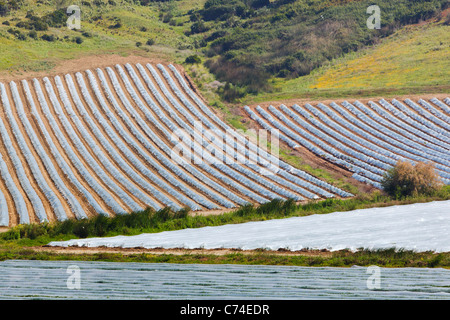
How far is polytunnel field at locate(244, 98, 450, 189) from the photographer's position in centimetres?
3531

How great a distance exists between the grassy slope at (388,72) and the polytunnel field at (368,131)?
8.22 feet

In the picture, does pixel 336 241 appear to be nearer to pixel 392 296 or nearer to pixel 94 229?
pixel 392 296

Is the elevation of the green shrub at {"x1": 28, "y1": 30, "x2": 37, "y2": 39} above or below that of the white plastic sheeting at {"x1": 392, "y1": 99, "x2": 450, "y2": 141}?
above

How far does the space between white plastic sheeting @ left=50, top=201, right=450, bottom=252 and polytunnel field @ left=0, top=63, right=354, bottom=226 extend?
599 centimetres

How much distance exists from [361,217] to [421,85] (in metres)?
25.9

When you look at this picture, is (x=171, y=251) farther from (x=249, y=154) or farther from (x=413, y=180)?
(x=249, y=154)

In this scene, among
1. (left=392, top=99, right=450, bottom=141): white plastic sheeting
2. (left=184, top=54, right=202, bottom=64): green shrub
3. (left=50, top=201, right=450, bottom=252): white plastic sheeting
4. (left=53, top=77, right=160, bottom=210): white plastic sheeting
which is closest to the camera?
(left=50, top=201, right=450, bottom=252): white plastic sheeting

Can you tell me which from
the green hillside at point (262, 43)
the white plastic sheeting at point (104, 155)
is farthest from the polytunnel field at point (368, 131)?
the white plastic sheeting at point (104, 155)

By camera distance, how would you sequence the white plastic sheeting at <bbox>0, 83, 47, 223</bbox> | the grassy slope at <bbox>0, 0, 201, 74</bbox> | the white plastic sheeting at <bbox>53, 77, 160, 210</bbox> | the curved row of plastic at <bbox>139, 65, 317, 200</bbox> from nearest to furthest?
the white plastic sheeting at <bbox>0, 83, 47, 223</bbox>, the white plastic sheeting at <bbox>53, 77, 160, 210</bbox>, the curved row of plastic at <bbox>139, 65, 317, 200</bbox>, the grassy slope at <bbox>0, 0, 201, 74</bbox>

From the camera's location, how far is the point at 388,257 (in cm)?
1805

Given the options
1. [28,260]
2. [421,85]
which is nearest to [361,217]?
[28,260]

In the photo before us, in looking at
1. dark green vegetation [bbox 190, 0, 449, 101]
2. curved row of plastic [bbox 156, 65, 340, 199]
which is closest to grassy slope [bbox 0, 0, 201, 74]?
dark green vegetation [bbox 190, 0, 449, 101]

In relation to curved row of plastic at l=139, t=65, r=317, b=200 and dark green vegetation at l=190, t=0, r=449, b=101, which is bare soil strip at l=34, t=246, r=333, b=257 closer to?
curved row of plastic at l=139, t=65, r=317, b=200

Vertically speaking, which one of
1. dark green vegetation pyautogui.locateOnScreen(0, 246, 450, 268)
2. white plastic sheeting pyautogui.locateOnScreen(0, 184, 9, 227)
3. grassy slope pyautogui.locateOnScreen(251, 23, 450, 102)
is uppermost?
grassy slope pyautogui.locateOnScreen(251, 23, 450, 102)
